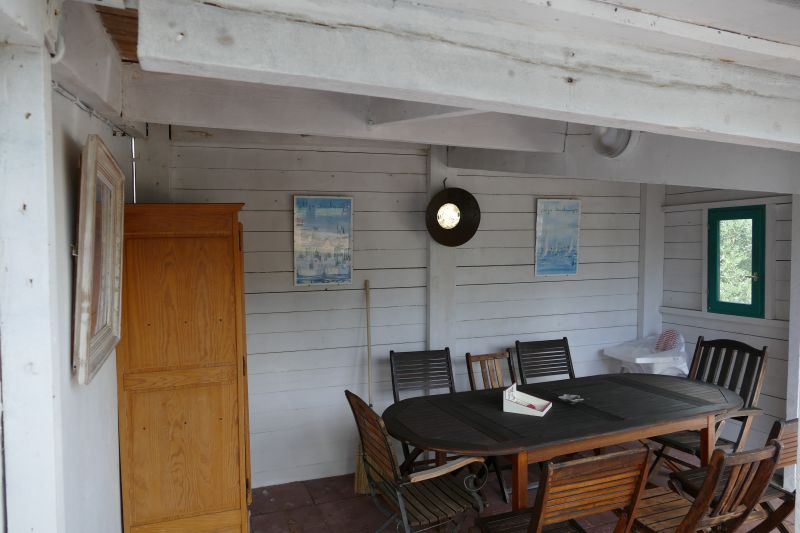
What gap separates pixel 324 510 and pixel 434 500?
1.19 m

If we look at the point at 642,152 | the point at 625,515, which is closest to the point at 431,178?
the point at 642,152

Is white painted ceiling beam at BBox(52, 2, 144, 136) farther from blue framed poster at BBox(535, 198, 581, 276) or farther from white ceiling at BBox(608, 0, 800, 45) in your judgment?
blue framed poster at BBox(535, 198, 581, 276)

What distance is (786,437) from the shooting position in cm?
249

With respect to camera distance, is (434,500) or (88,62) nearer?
Result: (88,62)

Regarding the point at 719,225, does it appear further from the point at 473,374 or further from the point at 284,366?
the point at 284,366

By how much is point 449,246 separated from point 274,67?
332cm

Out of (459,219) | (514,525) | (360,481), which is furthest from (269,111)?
(360,481)

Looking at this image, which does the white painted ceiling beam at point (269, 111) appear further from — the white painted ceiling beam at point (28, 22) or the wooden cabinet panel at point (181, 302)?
the white painted ceiling beam at point (28, 22)

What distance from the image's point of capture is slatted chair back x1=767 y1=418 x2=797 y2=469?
8.09 feet

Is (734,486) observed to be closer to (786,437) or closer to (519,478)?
(786,437)

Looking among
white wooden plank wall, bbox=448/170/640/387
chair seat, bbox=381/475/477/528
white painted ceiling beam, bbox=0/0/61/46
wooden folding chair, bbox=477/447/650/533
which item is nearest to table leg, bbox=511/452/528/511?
chair seat, bbox=381/475/477/528

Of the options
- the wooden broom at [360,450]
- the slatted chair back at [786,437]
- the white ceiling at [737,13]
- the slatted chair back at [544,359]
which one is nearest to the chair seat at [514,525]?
the slatted chair back at [786,437]

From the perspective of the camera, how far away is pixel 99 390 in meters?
2.21

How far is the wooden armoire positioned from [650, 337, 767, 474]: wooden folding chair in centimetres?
281
